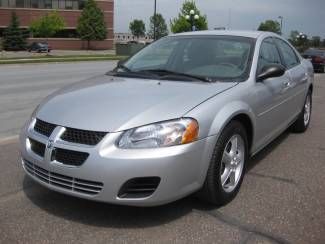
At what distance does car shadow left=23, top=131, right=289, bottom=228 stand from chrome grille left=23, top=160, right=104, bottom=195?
0.32 metres

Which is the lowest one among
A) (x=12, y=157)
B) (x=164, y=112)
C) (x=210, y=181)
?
(x=12, y=157)

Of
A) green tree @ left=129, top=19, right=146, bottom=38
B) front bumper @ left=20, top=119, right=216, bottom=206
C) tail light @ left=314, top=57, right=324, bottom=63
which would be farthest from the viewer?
green tree @ left=129, top=19, right=146, bottom=38

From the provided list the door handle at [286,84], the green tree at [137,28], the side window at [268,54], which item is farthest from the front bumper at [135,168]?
the green tree at [137,28]

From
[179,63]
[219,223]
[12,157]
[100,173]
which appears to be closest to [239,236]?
[219,223]

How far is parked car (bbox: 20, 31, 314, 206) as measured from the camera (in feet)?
11.5

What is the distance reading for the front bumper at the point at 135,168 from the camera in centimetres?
346

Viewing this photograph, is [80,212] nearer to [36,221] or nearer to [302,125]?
[36,221]

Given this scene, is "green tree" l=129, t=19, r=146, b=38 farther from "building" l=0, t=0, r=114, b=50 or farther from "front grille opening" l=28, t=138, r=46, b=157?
"front grille opening" l=28, t=138, r=46, b=157

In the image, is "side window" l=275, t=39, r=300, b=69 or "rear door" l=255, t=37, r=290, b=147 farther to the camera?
"side window" l=275, t=39, r=300, b=69

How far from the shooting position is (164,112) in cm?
371

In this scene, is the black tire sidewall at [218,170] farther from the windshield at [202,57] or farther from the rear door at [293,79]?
the rear door at [293,79]

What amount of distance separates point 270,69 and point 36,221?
8.75 feet

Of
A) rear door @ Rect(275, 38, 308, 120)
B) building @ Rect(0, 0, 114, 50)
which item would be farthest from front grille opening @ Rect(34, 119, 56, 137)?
building @ Rect(0, 0, 114, 50)

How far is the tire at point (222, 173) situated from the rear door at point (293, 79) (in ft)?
5.38
